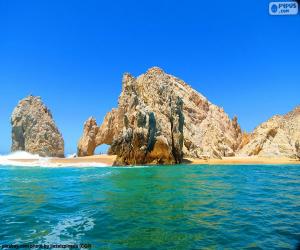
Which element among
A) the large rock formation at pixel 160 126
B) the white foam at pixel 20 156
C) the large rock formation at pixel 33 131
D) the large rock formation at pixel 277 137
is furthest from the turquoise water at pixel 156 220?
the large rock formation at pixel 33 131

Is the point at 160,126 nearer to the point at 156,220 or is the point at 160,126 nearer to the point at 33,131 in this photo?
the point at 33,131

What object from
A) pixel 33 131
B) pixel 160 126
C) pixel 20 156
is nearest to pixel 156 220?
pixel 160 126

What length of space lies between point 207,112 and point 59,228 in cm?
8599

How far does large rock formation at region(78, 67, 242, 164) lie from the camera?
168 feet

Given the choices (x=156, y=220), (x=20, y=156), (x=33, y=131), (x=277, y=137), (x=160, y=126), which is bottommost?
(x=156, y=220)

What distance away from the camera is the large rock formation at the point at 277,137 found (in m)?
65.8

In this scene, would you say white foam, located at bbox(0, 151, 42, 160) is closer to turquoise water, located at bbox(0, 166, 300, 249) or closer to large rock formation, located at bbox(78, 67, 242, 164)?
large rock formation, located at bbox(78, 67, 242, 164)

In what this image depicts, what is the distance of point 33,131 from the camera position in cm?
7719

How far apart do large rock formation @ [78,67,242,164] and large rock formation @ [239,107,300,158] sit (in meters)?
6.86

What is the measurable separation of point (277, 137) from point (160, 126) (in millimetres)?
29006

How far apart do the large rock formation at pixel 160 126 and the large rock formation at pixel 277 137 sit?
A: 6.86 meters

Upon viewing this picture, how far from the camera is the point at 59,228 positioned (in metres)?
10.8

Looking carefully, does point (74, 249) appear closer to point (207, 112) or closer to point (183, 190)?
point (183, 190)

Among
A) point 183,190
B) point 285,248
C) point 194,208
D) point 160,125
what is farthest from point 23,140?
point 285,248
